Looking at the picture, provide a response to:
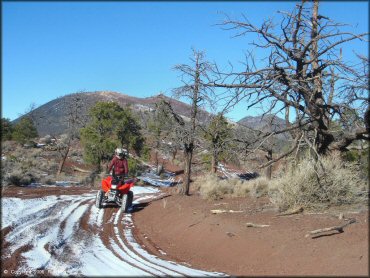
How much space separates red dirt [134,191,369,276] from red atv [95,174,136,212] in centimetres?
161

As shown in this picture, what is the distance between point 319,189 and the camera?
37.8 ft

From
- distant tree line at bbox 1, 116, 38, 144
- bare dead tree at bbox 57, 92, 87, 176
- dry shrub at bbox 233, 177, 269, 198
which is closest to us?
dry shrub at bbox 233, 177, 269, 198

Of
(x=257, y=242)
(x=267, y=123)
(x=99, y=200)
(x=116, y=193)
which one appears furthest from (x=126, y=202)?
(x=257, y=242)

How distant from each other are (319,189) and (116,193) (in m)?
7.14

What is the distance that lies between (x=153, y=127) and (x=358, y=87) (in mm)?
28697

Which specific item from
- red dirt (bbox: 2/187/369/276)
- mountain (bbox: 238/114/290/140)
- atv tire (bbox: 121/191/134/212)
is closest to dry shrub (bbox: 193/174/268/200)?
red dirt (bbox: 2/187/369/276)

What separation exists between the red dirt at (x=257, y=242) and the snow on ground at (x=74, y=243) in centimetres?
65

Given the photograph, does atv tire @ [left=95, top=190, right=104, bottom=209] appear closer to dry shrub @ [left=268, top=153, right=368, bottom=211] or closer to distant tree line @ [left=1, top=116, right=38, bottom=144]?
dry shrub @ [left=268, top=153, right=368, bottom=211]

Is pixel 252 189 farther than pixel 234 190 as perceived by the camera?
No

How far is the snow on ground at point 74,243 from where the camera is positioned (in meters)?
7.95

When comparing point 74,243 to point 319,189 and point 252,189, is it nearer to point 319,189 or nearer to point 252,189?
point 319,189

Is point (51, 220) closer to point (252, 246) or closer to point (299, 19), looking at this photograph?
point (252, 246)

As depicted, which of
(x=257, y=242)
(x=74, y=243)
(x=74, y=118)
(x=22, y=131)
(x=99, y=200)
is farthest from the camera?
(x=22, y=131)

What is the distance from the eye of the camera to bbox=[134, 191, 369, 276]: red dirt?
7.44m
